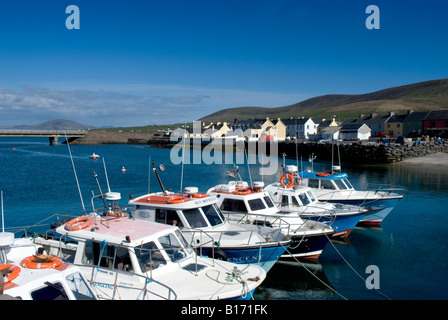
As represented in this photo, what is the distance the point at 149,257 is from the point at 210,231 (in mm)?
Answer: 3764

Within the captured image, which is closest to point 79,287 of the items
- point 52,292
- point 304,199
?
point 52,292

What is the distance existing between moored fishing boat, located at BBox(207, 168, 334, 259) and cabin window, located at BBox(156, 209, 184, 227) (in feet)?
10.4

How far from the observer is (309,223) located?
16359 mm

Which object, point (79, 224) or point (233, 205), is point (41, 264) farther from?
point (233, 205)

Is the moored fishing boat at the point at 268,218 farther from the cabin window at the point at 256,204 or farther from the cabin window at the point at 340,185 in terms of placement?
the cabin window at the point at 340,185


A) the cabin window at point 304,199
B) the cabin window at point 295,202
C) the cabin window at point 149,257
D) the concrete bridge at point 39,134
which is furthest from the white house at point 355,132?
the cabin window at point 149,257

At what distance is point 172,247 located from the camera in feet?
33.6

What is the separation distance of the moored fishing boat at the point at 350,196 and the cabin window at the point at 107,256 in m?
14.9

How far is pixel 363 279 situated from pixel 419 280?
196 cm

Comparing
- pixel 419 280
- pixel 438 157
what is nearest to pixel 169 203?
pixel 419 280

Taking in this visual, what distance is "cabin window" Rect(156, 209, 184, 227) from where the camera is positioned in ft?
44.3

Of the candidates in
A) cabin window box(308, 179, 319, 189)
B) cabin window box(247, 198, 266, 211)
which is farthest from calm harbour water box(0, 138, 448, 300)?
cabin window box(308, 179, 319, 189)

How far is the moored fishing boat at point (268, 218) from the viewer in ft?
50.3
